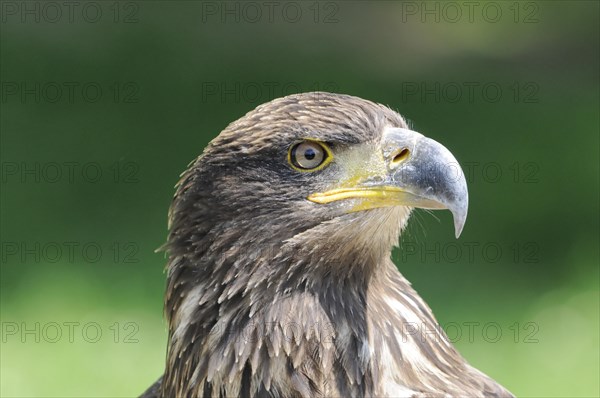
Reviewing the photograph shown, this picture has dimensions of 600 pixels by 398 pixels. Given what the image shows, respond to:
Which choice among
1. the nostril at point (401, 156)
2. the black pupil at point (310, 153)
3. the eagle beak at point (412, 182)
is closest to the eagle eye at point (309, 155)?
the black pupil at point (310, 153)

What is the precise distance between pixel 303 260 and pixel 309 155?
14.7 inches

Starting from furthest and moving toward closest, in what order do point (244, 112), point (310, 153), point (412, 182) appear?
point (244, 112) → point (310, 153) → point (412, 182)

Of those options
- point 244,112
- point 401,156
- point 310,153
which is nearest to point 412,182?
point 401,156

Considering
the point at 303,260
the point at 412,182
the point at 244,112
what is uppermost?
the point at 244,112

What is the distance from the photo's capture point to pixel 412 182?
320cm

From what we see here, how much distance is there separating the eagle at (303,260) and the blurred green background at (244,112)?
334 cm

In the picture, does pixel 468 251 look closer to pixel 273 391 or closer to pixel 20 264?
pixel 20 264

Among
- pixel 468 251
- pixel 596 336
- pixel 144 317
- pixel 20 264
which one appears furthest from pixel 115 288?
pixel 596 336

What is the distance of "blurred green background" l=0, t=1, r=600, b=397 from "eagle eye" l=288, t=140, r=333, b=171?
3.45 meters

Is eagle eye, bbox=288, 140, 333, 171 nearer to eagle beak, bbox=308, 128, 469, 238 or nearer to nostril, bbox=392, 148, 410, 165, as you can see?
eagle beak, bbox=308, 128, 469, 238

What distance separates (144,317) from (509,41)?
7.20m

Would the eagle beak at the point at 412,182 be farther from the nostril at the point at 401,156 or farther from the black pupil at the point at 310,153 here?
the black pupil at the point at 310,153

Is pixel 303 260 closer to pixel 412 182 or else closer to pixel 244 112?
pixel 412 182

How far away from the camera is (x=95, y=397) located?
21.1ft
